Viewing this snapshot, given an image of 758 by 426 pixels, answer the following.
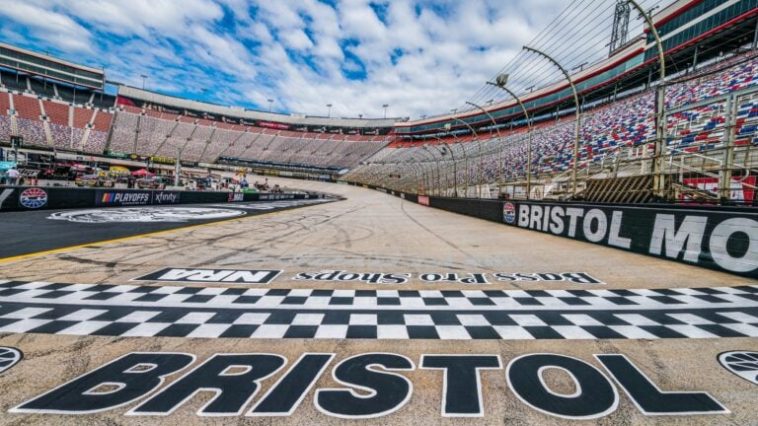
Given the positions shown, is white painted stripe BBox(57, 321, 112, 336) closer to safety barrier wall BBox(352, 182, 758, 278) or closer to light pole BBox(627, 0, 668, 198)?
safety barrier wall BBox(352, 182, 758, 278)

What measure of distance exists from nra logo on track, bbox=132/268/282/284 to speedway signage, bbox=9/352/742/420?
1.73m

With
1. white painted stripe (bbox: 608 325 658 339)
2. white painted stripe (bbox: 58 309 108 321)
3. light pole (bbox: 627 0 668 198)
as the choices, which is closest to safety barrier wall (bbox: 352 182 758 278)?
light pole (bbox: 627 0 668 198)

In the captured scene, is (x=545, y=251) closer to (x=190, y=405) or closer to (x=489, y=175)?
(x=190, y=405)

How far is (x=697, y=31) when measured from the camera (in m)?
22.9

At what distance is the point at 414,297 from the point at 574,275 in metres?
2.31

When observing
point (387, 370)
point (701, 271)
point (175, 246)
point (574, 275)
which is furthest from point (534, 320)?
point (175, 246)

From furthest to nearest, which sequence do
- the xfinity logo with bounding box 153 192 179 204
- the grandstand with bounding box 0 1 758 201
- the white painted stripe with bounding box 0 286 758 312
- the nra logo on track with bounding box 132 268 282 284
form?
the xfinity logo with bounding box 153 192 179 204, the grandstand with bounding box 0 1 758 201, the nra logo on track with bounding box 132 268 282 284, the white painted stripe with bounding box 0 286 758 312

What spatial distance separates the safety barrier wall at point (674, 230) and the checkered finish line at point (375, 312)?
929 mm

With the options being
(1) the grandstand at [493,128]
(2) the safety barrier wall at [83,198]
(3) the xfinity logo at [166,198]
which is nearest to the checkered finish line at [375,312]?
(1) the grandstand at [493,128]

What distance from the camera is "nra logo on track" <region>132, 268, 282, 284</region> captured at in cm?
369

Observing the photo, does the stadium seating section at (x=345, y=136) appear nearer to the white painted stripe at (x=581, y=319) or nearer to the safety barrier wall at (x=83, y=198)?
the white painted stripe at (x=581, y=319)

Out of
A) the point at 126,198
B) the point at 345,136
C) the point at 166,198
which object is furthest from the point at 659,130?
the point at 345,136

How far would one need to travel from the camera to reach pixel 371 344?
2.22 meters

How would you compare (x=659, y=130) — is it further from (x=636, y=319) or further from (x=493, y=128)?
(x=493, y=128)
